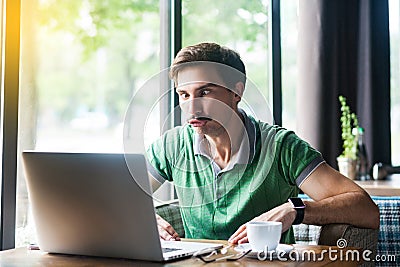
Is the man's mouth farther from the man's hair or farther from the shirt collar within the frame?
the shirt collar

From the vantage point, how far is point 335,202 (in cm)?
207

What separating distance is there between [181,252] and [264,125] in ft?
2.50

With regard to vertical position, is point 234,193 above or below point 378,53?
below

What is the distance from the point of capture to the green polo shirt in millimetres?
2193

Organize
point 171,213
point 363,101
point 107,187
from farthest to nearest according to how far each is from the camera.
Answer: point 363,101, point 171,213, point 107,187

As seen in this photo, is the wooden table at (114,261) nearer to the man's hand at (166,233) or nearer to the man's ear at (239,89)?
the man's hand at (166,233)

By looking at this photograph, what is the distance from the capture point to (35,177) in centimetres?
164

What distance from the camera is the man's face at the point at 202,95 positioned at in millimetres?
1885

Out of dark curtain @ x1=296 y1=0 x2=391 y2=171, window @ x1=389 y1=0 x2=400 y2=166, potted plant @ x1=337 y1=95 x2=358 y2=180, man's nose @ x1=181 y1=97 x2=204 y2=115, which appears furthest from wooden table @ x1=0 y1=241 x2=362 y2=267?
window @ x1=389 y1=0 x2=400 y2=166

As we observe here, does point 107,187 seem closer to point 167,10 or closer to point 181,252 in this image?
point 181,252

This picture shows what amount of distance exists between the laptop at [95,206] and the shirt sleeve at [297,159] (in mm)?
589

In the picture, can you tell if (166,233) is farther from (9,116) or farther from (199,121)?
(9,116)

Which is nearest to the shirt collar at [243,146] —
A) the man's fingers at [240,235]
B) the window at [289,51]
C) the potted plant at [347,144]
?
the man's fingers at [240,235]

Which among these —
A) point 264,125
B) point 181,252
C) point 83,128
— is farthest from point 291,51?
point 181,252
